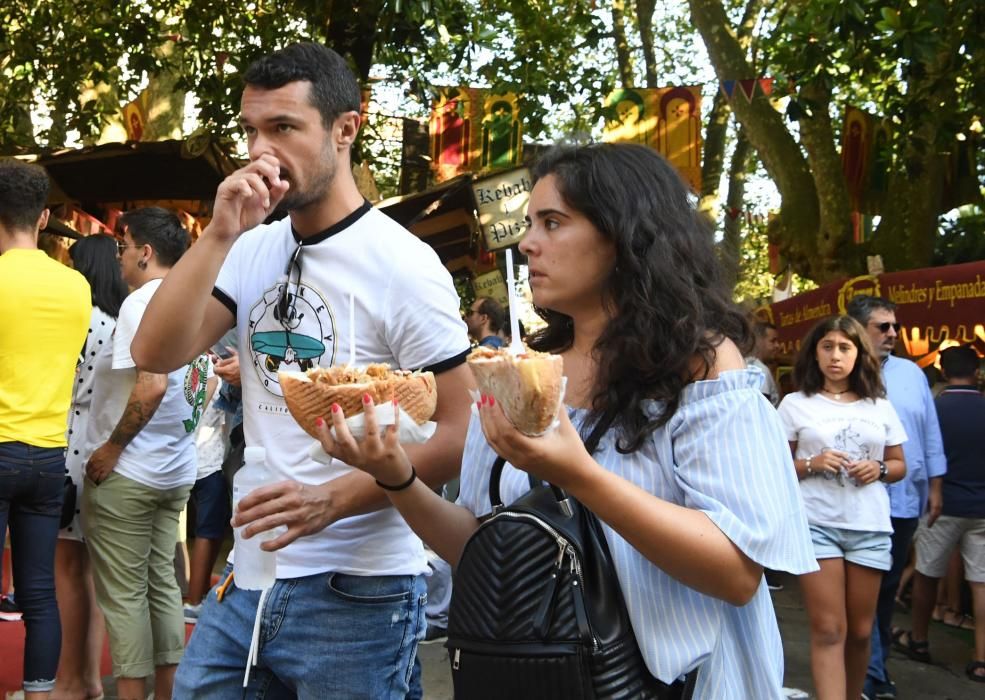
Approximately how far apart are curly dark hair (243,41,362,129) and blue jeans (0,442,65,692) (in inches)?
98.1

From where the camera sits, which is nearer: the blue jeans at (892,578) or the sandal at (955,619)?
the blue jeans at (892,578)

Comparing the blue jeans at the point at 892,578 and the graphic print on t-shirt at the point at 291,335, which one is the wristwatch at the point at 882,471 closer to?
the blue jeans at the point at 892,578

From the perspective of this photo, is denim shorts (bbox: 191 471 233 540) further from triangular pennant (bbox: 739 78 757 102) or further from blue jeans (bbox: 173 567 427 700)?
triangular pennant (bbox: 739 78 757 102)

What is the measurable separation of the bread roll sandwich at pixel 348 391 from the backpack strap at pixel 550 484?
0.57 ft

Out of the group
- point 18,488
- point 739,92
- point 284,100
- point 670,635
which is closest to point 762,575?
point 670,635

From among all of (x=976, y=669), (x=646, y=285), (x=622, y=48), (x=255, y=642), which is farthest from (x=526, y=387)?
(x=622, y=48)

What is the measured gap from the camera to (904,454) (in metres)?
6.14

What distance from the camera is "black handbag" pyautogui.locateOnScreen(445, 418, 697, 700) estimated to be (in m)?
1.83

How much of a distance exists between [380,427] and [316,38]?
8.42m

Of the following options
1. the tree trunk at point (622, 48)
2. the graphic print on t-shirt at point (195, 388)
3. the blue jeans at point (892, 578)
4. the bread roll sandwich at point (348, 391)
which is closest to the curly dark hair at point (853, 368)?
the blue jeans at point (892, 578)

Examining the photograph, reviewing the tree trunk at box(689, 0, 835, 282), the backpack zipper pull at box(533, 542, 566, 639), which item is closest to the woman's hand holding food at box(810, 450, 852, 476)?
the backpack zipper pull at box(533, 542, 566, 639)

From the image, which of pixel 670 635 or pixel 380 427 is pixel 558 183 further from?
pixel 670 635

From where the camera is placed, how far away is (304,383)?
2025 millimetres

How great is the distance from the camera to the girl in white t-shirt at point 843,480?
540 centimetres
